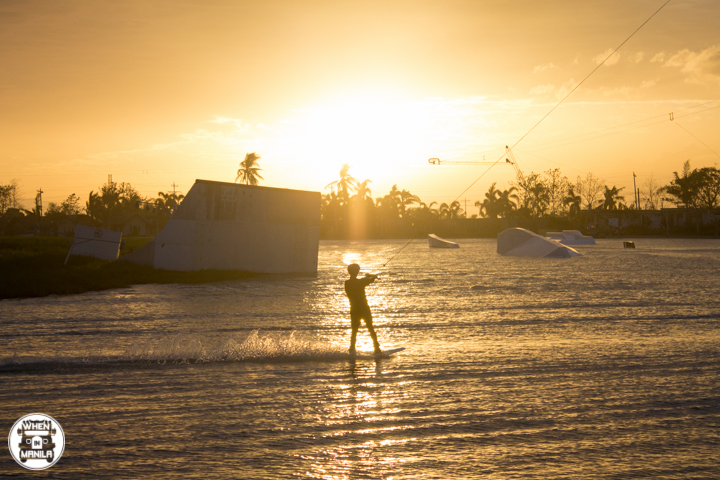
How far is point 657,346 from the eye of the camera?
988 centimetres

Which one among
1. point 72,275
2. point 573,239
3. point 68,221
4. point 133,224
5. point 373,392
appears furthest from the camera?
point 68,221

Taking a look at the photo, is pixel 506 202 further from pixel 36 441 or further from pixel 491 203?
pixel 36 441

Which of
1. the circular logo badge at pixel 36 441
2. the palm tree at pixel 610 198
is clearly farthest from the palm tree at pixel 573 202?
the circular logo badge at pixel 36 441

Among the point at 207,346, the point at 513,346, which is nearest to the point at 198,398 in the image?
the point at 207,346

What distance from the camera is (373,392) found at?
703 centimetres

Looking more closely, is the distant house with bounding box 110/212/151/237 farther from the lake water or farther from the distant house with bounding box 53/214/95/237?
the lake water

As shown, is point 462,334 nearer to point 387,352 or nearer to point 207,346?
point 387,352

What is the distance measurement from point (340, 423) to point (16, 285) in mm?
18975

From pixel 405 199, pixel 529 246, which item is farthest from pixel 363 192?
pixel 529 246

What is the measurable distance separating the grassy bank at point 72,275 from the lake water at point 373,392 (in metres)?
5.70

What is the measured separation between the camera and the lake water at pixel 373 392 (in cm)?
488

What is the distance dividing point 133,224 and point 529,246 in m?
69.2

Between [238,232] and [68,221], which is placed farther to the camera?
[68,221]

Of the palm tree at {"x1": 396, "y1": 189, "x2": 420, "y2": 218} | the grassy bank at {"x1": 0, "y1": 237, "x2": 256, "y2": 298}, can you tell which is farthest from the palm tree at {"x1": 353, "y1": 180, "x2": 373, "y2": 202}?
the grassy bank at {"x1": 0, "y1": 237, "x2": 256, "y2": 298}
